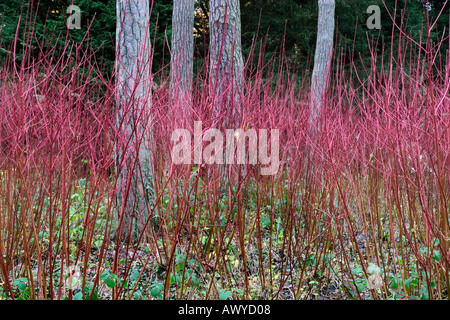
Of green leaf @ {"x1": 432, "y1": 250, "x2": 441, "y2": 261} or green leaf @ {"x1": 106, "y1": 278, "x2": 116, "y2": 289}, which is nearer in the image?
green leaf @ {"x1": 106, "y1": 278, "x2": 116, "y2": 289}

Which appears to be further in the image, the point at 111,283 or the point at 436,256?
the point at 436,256

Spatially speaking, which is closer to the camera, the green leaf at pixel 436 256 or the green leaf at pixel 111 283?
the green leaf at pixel 111 283

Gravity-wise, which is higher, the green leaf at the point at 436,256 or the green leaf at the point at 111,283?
the green leaf at the point at 436,256

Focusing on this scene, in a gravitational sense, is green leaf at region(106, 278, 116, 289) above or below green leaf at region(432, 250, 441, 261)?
below

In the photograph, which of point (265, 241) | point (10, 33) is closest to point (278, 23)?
point (10, 33)

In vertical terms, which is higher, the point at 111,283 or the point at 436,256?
the point at 436,256
